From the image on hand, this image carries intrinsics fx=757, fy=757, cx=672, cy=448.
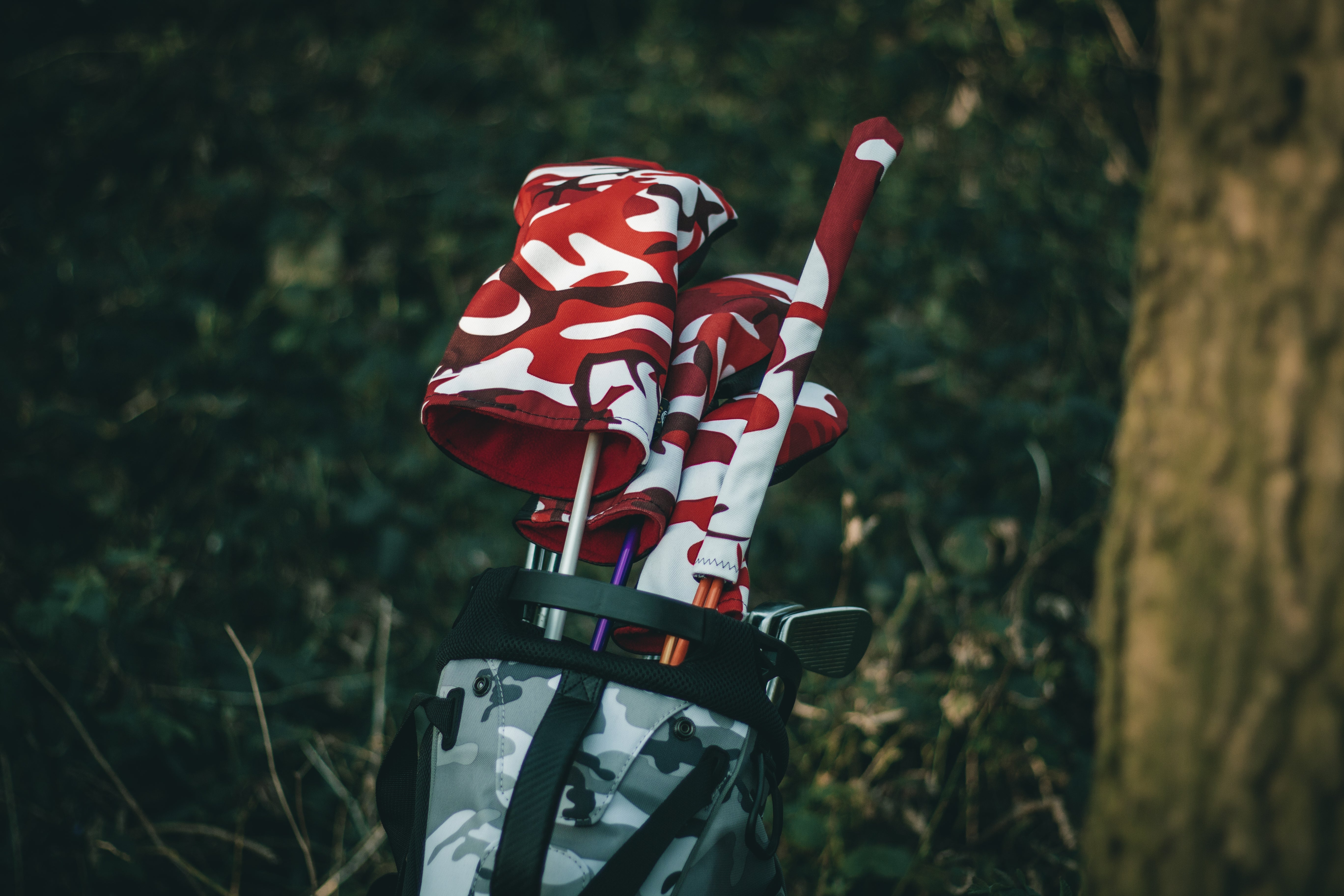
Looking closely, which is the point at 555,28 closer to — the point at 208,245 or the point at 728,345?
the point at 208,245

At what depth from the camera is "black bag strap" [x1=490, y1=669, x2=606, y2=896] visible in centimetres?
76

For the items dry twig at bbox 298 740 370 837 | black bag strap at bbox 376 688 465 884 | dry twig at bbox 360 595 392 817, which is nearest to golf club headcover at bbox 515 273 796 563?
black bag strap at bbox 376 688 465 884

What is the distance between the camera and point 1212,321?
63 centimetres

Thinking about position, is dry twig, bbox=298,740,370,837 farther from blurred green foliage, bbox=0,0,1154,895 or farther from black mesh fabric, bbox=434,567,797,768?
black mesh fabric, bbox=434,567,797,768

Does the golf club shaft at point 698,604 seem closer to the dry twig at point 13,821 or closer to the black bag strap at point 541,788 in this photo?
the black bag strap at point 541,788

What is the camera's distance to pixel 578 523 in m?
0.99

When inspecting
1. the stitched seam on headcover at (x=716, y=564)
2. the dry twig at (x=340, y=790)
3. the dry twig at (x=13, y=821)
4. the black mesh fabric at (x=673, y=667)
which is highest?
the stitched seam on headcover at (x=716, y=564)

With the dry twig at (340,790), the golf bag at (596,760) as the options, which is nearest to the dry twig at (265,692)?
the dry twig at (340,790)

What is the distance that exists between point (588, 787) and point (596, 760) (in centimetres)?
3

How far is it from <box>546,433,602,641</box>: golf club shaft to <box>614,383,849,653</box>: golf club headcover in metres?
0.09

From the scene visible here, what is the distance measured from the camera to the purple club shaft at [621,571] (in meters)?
0.98

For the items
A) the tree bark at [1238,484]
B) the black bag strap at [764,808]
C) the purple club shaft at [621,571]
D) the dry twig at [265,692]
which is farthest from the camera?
the dry twig at [265,692]

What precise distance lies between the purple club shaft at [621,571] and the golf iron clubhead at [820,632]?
0.18m

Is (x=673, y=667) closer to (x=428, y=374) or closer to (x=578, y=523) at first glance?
(x=578, y=523)
